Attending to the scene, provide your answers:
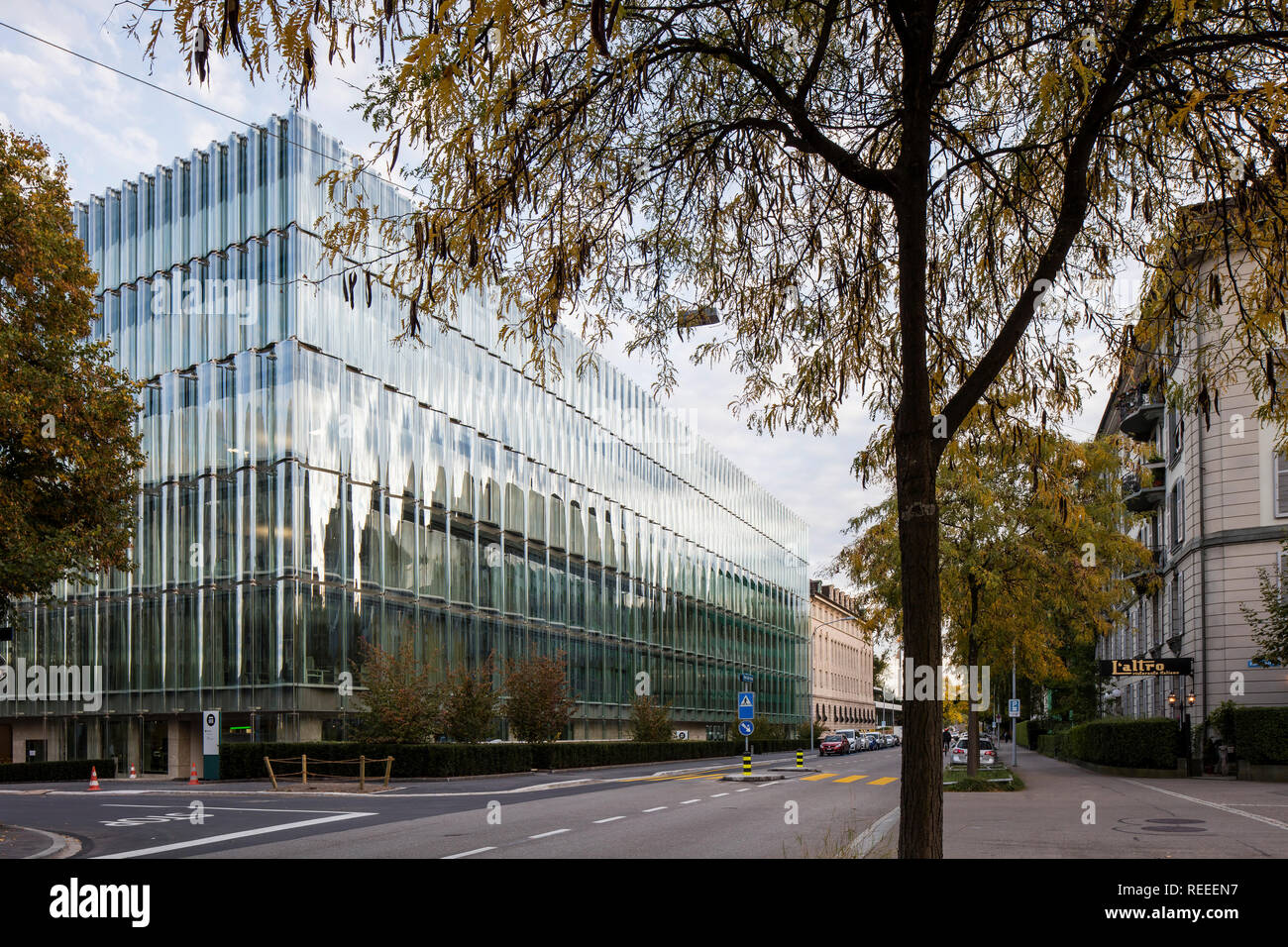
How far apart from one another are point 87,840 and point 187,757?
77.8 feet

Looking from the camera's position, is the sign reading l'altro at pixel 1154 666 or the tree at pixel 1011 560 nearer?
the tree at pixel 1011 560

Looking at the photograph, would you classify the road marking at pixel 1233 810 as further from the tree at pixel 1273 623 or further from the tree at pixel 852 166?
the tree at pixel 852 166

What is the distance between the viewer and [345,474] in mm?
37500

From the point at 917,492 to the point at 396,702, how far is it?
2859cm

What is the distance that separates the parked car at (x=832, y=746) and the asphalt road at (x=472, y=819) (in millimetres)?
32846

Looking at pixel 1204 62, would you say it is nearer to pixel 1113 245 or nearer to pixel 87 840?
pixel 1113 245

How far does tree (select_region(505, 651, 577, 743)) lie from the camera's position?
4062 cm

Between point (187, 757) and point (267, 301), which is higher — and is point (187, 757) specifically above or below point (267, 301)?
below

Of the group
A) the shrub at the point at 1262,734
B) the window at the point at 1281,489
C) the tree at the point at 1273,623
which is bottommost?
the shrub at the point at 1262,734

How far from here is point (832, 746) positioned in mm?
65875

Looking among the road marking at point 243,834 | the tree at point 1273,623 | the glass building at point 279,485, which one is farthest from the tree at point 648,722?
the road marking at point 243,834

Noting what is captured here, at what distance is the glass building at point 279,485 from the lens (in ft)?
118

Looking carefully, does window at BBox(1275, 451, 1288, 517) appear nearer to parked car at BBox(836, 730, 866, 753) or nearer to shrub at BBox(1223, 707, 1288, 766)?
shrub at BBox(1223, 707, 1288, 766)

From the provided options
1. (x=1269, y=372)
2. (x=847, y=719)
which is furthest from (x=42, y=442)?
(x=847, y=719)
